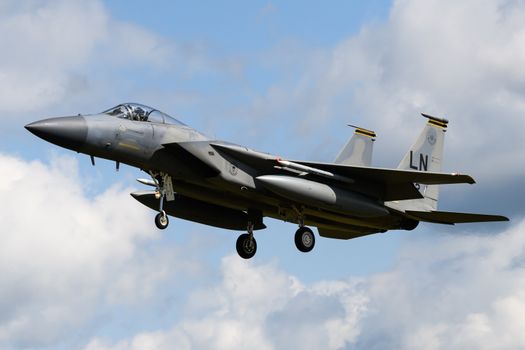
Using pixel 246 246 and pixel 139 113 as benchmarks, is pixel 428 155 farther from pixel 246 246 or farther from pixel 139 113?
pixel 139 113

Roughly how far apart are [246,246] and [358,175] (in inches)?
139

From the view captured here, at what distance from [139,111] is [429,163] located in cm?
923

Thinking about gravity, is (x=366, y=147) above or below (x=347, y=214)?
above

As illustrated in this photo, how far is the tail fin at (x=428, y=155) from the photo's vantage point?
27859 mm

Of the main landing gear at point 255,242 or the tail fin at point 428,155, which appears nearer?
the main landing gear at point 255,242

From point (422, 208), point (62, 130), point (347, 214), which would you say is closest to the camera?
point (62, 130)

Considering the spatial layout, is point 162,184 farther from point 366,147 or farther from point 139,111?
point 366,147

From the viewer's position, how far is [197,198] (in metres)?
25.4

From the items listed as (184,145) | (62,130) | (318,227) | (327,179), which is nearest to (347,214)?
(327,179)

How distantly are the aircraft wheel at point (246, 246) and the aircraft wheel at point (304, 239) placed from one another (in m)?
1.33

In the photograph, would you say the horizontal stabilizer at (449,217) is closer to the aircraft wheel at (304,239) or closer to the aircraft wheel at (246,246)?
the aircraft wheel at (304,239)

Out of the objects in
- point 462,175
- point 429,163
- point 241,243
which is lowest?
point 241,243

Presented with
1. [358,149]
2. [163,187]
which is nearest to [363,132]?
[358,149]

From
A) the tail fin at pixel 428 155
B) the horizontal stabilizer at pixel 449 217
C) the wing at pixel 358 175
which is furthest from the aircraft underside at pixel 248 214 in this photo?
the tail fin at pixel 428 155
